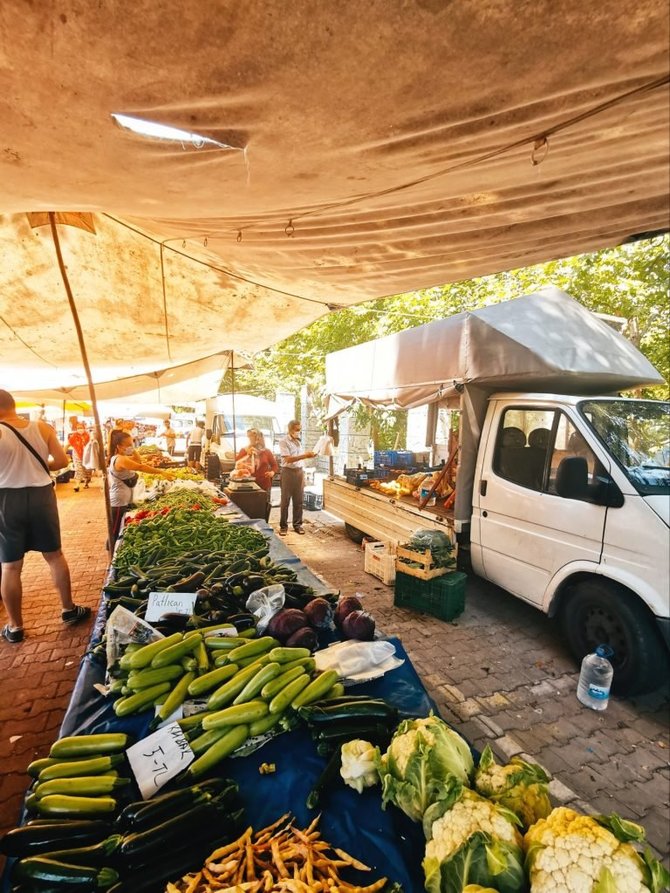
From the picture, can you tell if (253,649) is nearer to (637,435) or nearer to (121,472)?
(637,435)

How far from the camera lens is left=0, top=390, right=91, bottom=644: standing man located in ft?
13.7

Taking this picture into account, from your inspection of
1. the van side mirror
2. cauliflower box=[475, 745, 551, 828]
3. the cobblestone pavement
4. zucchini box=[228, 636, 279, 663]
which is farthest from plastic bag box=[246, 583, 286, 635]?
the van side mirror

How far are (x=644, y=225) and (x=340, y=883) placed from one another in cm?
337

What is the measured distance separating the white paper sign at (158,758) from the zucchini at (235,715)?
11cm

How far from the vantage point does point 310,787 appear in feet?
5.32

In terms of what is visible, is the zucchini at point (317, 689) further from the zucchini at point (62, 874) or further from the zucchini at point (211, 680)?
the zucchini at point (62, 874)

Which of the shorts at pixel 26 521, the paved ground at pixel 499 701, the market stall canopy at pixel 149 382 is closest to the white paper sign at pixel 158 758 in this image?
the paved ground at pixel 499 701

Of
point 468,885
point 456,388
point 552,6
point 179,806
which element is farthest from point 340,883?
point 456,388

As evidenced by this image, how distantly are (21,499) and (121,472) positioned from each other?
79.6 inches

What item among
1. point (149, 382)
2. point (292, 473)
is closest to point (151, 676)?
point (292, 473)

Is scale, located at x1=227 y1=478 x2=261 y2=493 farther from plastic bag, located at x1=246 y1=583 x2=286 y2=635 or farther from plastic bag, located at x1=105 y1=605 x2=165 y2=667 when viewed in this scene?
plastic bag, located at x1=105 y1=605 x2=165 y2=667

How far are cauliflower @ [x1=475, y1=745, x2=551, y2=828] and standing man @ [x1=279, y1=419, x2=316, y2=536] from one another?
6.86 meters

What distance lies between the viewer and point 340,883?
3.98ft

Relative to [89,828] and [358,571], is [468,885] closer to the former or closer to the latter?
[89,828]
